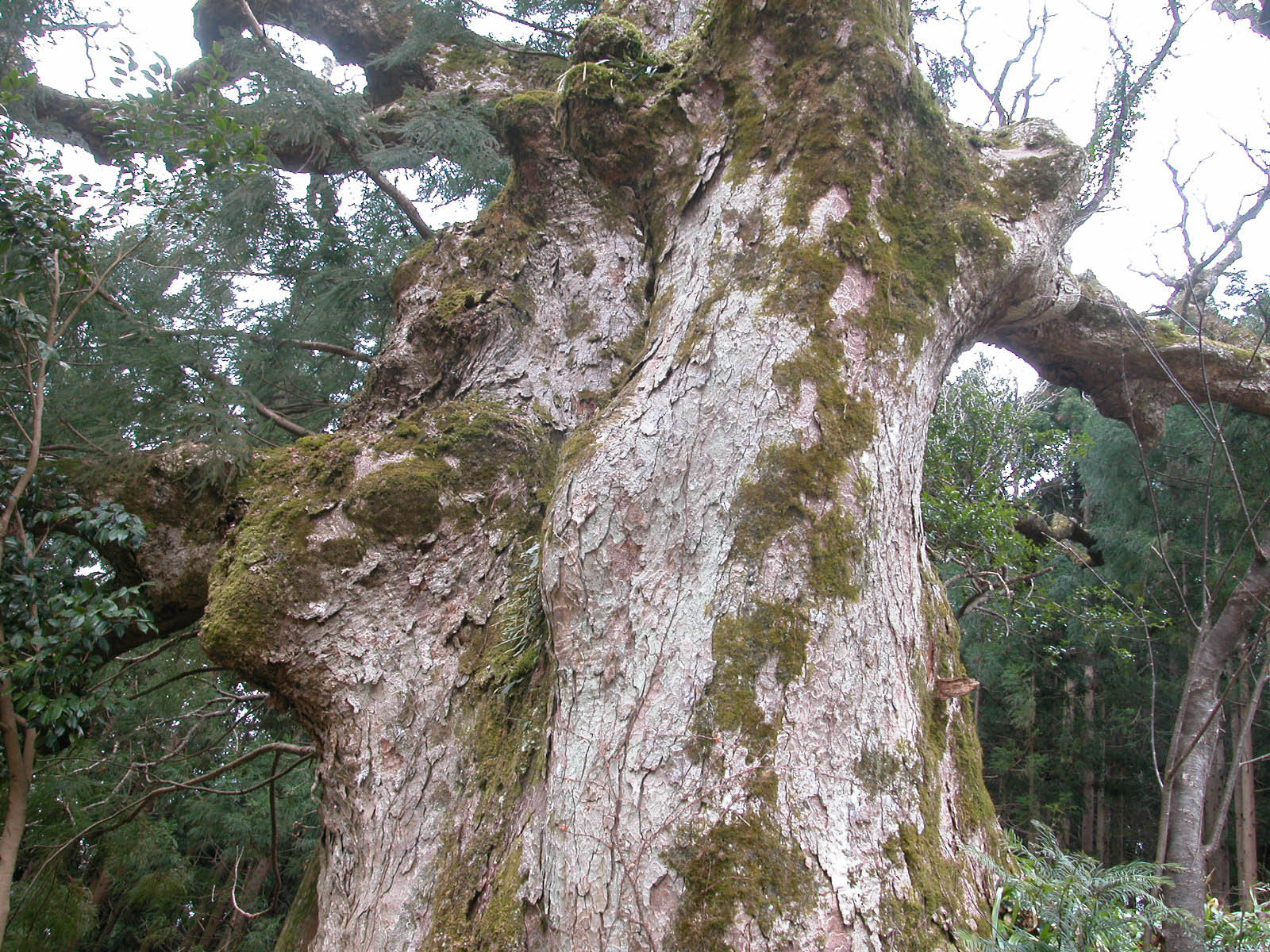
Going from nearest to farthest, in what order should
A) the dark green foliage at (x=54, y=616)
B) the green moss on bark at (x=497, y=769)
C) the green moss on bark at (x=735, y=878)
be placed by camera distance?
the green moss on bark at (x=735, y=878)
the green moss on bark at (x=497, y=769)
the dark green foliage at (x=54, y=616)

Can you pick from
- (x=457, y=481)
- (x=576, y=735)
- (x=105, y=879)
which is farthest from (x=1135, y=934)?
(x=105, y=879)

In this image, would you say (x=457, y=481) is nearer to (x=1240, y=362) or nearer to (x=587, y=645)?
(x=587, y=645)

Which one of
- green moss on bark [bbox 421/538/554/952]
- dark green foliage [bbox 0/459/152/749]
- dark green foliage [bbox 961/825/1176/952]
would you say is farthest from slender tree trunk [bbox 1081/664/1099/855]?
Answer: dark green foliage [bbox 0/459/152/749]

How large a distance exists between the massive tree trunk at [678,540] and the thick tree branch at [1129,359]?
35 cm

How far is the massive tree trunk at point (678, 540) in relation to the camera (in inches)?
58.7

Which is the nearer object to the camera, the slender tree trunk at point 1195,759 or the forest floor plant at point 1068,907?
the forest floor plant at point 1068,907

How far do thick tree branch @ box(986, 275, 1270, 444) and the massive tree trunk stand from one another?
354 mm

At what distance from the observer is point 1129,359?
11.3 ft

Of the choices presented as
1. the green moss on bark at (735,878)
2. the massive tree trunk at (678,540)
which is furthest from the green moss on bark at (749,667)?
the green moss on bark at (735,878)

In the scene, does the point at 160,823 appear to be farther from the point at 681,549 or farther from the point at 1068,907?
the point at 1068,907

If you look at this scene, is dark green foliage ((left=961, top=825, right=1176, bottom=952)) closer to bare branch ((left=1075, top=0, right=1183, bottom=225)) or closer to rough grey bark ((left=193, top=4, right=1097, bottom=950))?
rough grey bark ((left=193, top=4, right=1097, bottom=950))

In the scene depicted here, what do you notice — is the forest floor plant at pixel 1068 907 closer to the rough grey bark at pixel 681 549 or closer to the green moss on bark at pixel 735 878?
the rough grey bark at pixel 681 549

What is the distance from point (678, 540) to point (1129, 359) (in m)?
2.79

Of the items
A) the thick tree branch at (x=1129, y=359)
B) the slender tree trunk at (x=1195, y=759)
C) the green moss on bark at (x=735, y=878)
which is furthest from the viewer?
the thick tree branch at (x=1129, y=359)
